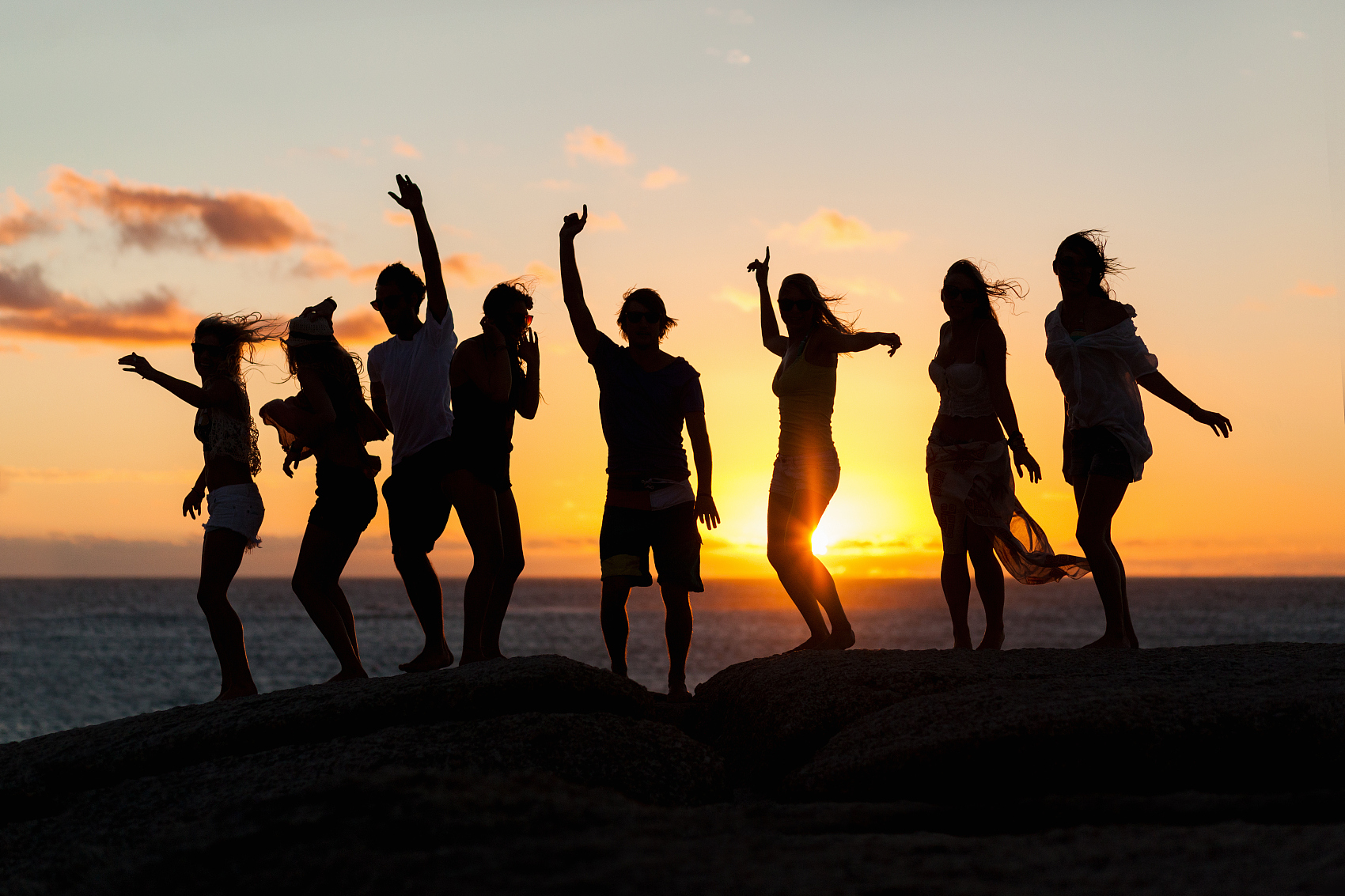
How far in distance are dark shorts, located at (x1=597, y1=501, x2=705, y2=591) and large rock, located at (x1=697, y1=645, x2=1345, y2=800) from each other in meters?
1.36

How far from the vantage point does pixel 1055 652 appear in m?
6.26

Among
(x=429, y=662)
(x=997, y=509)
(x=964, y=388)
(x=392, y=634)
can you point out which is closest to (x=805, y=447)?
(x=964, y=388)

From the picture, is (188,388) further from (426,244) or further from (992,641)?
(992,641)

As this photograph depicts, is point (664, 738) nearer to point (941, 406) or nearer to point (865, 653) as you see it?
point (865, 653)

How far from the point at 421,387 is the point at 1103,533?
4.16 meters

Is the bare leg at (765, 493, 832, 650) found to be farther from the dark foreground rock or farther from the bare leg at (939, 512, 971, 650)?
the bare leg at (939, 512, 971, 650)

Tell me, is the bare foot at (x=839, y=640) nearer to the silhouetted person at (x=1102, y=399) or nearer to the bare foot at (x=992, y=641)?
the bare foot at (x=992, y=641)

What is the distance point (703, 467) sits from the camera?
6535mm

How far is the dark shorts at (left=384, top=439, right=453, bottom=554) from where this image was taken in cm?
619

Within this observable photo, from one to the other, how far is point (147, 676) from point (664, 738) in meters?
41.0

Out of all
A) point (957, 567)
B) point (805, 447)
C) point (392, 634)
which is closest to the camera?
point (805, 447)

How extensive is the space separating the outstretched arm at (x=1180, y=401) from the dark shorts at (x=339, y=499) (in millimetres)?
4825

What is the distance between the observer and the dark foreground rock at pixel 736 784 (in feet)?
9.09

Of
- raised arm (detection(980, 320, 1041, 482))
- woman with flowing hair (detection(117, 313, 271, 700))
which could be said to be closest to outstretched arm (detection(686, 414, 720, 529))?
raised arm (detection(980, 320, 1041, 482))
